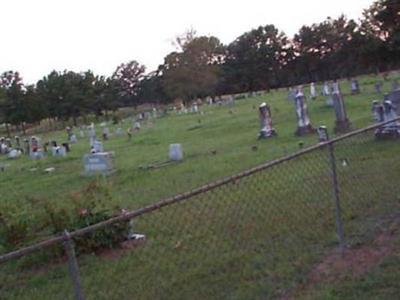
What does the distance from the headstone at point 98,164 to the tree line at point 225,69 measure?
47232mm

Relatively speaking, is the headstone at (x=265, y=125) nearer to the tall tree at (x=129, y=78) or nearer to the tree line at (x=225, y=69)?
the tree line at (x=225, y=69)

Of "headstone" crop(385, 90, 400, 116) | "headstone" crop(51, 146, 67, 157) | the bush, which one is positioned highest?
"headstone" crop(385, 90, 400, 116)

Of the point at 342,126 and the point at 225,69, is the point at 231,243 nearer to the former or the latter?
the point at 342,126

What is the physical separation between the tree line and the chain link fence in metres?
54.5

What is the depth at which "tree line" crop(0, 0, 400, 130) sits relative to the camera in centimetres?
7856

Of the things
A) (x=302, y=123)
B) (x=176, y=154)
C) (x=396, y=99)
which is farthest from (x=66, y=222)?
(x=302, y=123)

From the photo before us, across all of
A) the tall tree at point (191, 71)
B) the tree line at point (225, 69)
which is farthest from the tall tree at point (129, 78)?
the tall tree at point (191, 71)

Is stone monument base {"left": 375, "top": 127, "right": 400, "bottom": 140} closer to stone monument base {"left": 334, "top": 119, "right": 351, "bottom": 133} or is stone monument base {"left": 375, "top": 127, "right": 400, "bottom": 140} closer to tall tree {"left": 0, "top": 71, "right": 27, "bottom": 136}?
stone monument base {"left": 334, "top": 119, "right": 351, "bottom": 133}

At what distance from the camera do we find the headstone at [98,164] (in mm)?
19314

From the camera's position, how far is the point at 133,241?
28.3ft

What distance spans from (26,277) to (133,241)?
1.59m

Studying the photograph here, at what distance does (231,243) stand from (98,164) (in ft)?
40.9

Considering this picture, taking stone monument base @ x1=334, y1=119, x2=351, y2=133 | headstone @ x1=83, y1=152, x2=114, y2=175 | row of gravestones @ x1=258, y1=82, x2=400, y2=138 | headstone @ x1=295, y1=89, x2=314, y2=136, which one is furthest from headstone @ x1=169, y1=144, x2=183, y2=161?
stone monument base @ x1=334, y1=119, x2=351, y2=133

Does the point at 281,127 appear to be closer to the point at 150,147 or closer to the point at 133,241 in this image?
the point at 150,147
